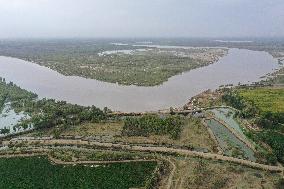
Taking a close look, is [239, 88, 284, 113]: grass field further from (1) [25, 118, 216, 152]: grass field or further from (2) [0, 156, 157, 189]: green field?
(2) [0, 156, 157, 189]: green field

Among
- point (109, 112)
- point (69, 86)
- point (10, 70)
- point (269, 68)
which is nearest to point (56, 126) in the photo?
point (109, 112)

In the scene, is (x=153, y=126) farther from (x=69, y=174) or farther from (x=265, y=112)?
(x=265, y=112)

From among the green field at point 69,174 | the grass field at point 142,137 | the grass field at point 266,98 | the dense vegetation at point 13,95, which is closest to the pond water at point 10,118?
the dense vegetation at point 13,95

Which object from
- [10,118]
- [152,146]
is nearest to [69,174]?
[152,146]

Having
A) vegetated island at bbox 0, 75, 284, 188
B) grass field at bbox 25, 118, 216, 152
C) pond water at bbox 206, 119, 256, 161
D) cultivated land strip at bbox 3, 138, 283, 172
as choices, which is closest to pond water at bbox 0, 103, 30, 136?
vegetated island at bbox 0, 75, 284, 188

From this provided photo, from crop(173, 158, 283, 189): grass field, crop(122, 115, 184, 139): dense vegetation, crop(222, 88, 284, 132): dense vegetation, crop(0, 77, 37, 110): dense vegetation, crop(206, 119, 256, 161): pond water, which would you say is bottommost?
crop(0, 77, 37, 110): dense vegetation

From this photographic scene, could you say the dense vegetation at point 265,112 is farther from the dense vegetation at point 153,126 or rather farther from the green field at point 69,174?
the green field at point 69,174
